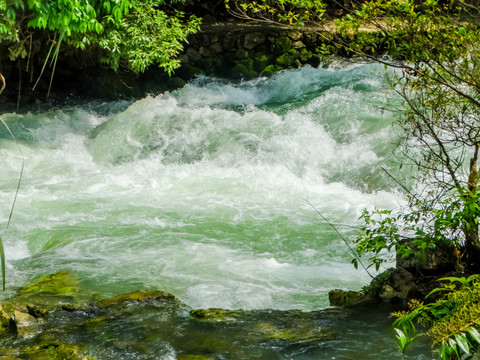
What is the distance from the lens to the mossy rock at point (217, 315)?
4062 mm

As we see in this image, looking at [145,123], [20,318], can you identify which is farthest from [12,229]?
[145,123]

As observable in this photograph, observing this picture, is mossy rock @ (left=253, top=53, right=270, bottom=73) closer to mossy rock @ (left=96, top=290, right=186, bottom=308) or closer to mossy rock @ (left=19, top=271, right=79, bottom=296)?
mossy rock @ (left=19, top=271, right=79, bottom=296)

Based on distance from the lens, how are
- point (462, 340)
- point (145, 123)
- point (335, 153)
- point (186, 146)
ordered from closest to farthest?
point (462, 340) < point (335, 153) < point (186, 146) < point (145, 123)

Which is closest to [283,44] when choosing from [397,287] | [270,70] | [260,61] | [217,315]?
[260,61]

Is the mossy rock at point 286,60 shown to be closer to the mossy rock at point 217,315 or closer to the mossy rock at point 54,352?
the mossy rock at point 217,315

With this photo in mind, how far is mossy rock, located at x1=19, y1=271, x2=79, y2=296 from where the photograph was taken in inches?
183

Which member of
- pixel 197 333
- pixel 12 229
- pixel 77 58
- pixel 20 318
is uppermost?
pixel 77 58

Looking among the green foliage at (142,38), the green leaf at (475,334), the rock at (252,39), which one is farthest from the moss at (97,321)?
the rock at (252,39)

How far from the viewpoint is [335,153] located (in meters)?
8.98

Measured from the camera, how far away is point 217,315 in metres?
4.11

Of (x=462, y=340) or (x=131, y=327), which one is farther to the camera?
(x=131, y=327)

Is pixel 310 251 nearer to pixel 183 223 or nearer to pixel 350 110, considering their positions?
pixel 183 223

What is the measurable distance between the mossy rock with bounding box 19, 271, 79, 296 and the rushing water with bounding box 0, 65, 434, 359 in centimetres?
13

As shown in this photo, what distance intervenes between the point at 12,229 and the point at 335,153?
488 centimetres
